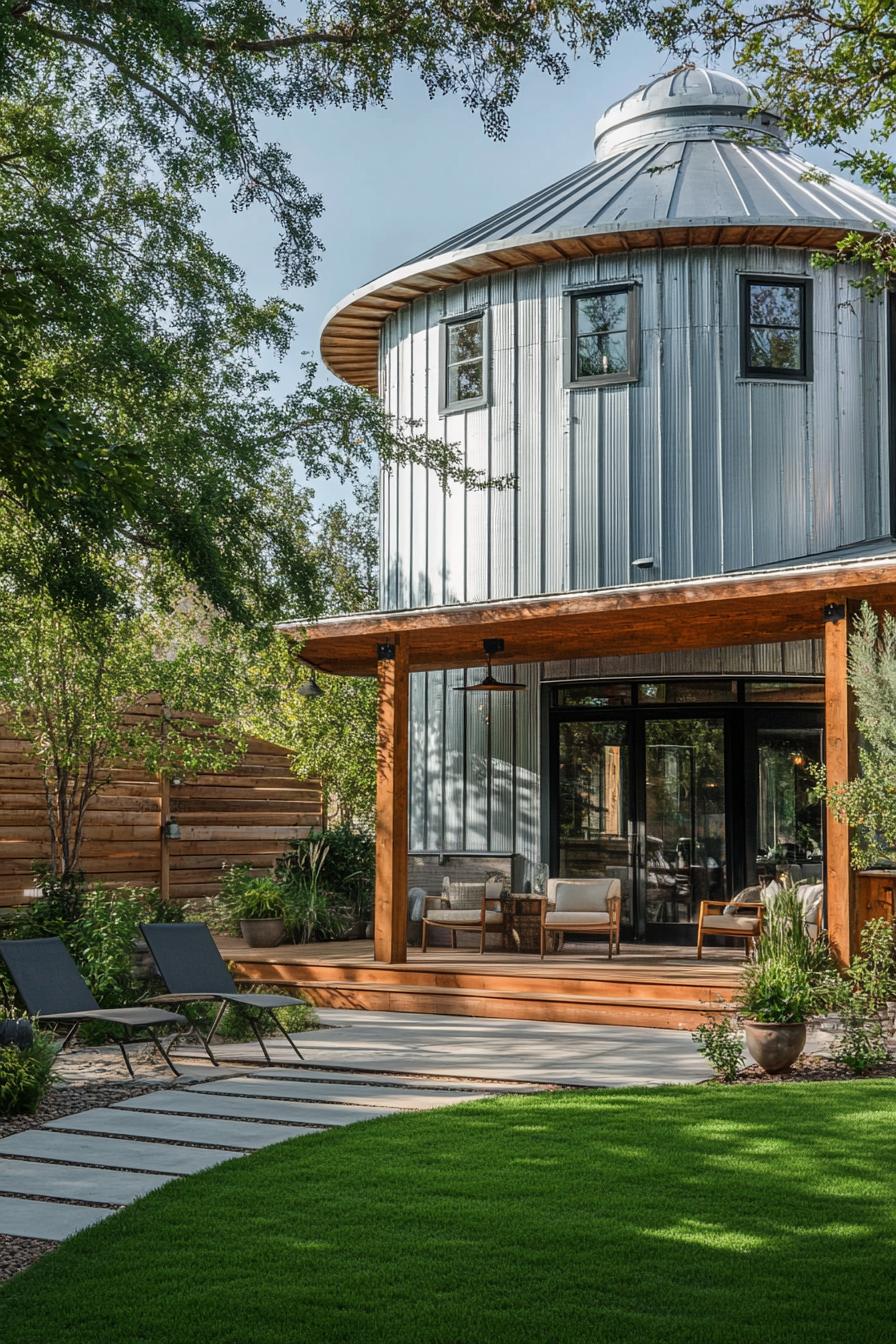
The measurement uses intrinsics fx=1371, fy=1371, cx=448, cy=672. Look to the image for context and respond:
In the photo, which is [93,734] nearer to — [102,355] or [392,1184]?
[102,355]

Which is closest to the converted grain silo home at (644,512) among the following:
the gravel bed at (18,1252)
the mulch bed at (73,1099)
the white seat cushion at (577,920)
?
the white seat cushion at (577,920)

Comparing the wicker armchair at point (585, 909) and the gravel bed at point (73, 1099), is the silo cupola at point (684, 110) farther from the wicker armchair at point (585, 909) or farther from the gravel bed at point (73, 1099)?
the gravel bed at point (73, 1099)

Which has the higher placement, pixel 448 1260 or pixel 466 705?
pixel 466 705

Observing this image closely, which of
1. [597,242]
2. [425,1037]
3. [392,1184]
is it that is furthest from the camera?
[597,242]

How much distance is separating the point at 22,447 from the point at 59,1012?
12.1 ft

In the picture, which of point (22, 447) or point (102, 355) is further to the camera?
point (102, 355)

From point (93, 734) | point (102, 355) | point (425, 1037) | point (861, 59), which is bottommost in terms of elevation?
point (425, 1037)

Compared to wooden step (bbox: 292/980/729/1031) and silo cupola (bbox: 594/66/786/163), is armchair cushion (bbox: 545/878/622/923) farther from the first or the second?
silo cupola (bbox: 594/66/786/163)

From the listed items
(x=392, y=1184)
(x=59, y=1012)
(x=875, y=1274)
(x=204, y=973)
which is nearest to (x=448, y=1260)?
(x=392, y=1184)

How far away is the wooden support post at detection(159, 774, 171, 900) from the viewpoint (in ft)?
48.3

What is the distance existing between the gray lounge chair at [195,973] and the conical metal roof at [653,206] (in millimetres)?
7801

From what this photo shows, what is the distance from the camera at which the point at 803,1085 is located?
Result: 7145 millimetres

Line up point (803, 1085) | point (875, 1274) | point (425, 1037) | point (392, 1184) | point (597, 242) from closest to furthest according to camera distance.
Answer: point (875, 1274)
point (392, 1184)
point (803, 1085)
point (425, 1037)
point (597, 242)

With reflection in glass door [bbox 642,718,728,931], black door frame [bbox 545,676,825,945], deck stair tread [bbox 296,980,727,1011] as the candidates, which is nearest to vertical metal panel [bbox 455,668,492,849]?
black door frame [bbox 545,676,825,945]
